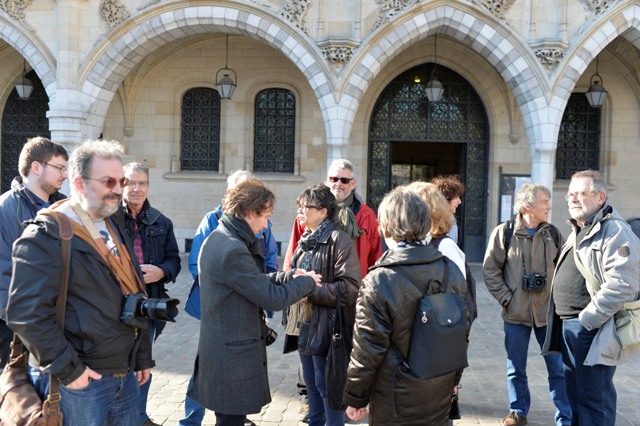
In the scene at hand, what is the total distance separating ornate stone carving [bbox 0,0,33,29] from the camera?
11062 millimetres

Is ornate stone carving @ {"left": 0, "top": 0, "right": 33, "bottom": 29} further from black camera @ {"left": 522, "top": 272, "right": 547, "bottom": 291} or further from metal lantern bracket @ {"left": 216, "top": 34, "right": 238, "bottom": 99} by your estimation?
black camera @ {"left": 522, "top": 272, "right": 547, "bottom": 291}

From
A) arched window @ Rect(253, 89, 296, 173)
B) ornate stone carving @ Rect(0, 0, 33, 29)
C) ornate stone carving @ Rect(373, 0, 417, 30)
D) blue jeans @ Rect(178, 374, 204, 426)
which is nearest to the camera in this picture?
blue jeans @ Rect(178, 374, 204, 426)

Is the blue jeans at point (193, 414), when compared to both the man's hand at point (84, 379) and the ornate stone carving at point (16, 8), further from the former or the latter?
the ornate stone carving at point (16, 8)

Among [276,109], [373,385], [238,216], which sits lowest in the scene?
[373,385]

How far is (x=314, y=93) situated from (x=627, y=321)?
381 inches

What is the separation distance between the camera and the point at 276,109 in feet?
43.6

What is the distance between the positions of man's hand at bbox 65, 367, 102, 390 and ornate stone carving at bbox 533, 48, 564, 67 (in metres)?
9.79

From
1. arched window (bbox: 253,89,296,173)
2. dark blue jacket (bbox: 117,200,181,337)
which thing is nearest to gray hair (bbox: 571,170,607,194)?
dark blue jacket (bbox: 117,200,181,337)

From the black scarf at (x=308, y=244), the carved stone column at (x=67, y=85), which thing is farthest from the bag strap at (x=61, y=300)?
the carved stone column at (x=67, y=85)

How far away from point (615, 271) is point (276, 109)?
418 inches

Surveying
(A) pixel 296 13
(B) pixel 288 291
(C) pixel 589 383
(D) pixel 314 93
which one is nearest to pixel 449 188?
(C) pixel 589 383

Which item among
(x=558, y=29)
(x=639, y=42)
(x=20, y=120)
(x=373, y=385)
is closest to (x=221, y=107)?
(x=20, y=120)

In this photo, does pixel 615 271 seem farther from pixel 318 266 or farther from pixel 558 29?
pixel 558 29

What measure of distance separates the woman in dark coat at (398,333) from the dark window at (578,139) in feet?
37.5
